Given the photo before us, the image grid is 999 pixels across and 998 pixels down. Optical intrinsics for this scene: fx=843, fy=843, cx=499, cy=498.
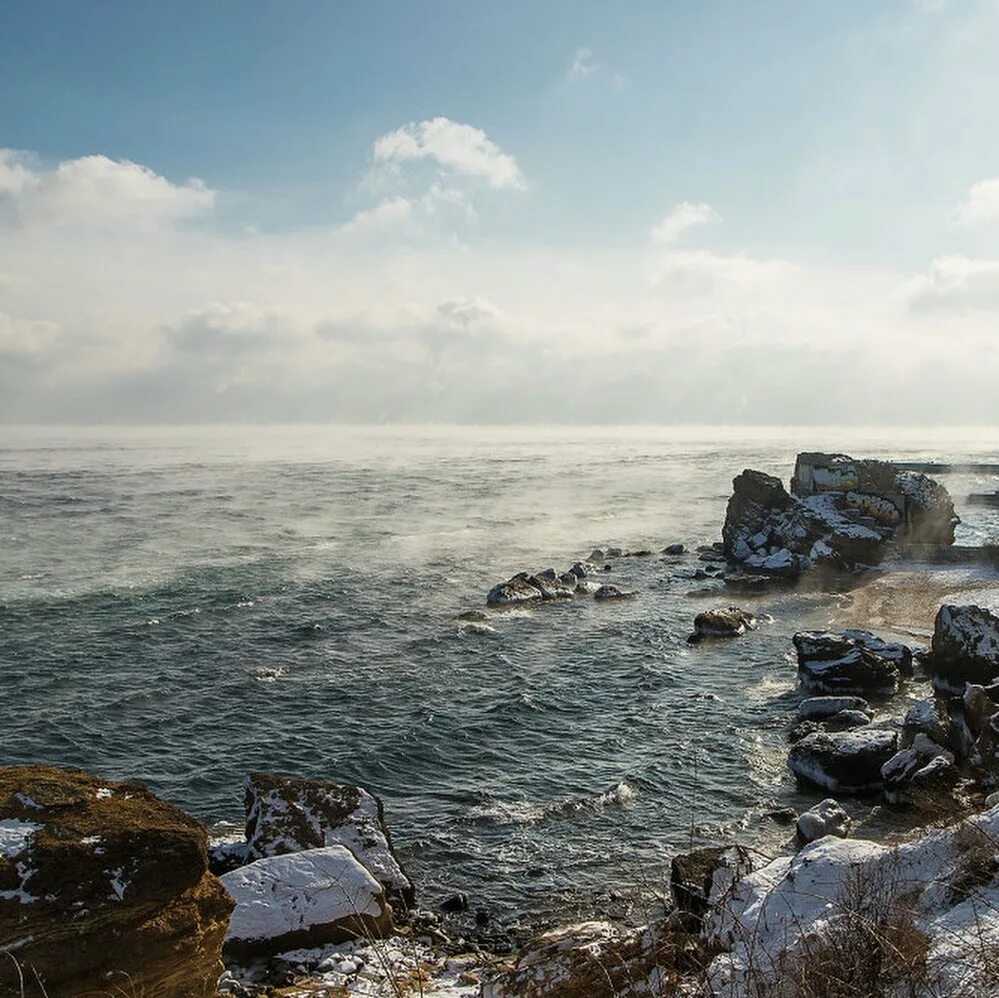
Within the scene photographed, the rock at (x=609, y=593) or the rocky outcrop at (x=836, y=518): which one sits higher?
the rocky outcrop at (x=836, y=518)

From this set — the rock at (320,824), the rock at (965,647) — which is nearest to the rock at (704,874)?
the rock at (320,824)

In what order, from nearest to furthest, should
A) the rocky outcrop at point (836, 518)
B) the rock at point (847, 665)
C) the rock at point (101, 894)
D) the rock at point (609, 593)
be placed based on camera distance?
1. the rock at point (101, 894)
2. the rock at point (847, 665)
3. the rock at point (609, 593)
4. the rocky outcrop at point (836, 518)

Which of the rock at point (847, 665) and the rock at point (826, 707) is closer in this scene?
the rock at point (826, 707)

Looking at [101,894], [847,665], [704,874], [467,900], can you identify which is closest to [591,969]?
[101,894]

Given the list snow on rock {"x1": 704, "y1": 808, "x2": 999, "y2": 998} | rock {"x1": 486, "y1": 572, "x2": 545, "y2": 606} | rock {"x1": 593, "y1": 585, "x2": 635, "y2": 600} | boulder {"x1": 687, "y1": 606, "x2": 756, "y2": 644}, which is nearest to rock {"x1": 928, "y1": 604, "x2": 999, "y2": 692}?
boulder {"x1": 687, "y1": 606, "x2": 756, "y2": 644}

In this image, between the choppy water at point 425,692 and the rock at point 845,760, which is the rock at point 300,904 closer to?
the choppy water at point 425,692

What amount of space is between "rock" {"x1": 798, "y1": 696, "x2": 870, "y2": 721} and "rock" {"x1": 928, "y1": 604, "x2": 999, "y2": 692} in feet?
14.5

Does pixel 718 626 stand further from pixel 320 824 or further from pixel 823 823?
pixel 320 824

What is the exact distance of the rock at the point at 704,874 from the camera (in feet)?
43.9

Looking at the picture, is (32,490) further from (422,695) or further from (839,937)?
(839,937)

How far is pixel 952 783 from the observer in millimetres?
20812

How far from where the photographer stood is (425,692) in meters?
29.9

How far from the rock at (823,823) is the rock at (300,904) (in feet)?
32.4

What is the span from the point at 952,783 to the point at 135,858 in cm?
1929
